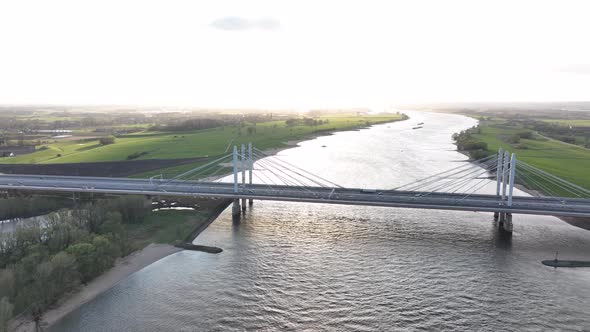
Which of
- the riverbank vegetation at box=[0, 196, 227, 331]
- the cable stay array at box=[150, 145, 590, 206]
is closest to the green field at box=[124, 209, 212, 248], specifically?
the riverbank vegetation at box=[0, 196, 227, 331]

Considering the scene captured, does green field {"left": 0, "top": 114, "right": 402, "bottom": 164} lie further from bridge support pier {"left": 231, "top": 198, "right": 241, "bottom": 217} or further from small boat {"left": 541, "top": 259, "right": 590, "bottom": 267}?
small boat {"left": 541, "top": 259, "right": 590, "bottom": 267}

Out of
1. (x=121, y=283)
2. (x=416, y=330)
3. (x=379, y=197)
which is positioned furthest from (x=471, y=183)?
(x=121, y=283)

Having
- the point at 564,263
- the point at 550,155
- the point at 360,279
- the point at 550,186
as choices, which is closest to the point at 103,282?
the point at 360,279

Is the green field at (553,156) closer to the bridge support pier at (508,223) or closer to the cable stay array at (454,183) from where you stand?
the cable stay array at (454,183)

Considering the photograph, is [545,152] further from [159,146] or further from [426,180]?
[159,146]

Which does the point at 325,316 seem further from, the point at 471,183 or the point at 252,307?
the point at 471,183

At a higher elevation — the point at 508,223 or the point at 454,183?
the point at 454,183
